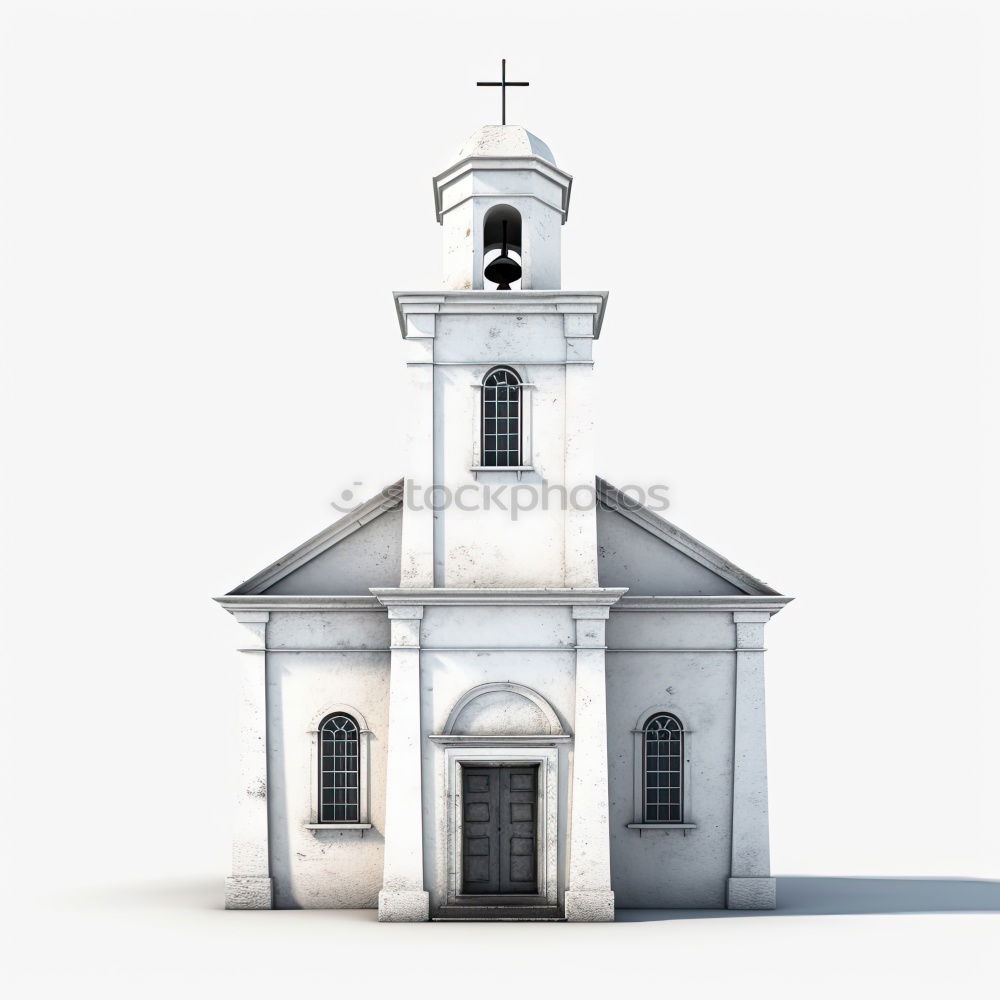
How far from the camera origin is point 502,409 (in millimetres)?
22250

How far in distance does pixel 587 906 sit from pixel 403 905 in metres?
2.78

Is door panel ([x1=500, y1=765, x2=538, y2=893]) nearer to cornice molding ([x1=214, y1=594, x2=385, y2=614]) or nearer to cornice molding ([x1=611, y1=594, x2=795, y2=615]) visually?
cornice molding ([x1=611, y1=594, x2=795, y2=615])

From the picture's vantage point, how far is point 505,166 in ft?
74.3

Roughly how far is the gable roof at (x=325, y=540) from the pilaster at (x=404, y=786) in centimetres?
280

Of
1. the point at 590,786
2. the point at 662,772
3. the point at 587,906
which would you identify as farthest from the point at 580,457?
the point at 587,906

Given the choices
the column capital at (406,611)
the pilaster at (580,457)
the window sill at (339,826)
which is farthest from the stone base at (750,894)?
the column capital at (406,611)

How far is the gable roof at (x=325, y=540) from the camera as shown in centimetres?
2342

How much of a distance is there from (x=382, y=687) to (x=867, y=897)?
9.13m

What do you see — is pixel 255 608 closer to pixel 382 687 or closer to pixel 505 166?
pixel 382 687

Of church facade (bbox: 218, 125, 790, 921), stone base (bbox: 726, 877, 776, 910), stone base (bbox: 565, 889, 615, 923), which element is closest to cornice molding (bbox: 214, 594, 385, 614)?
church facade (bbox: 218, 125, 790, 921)

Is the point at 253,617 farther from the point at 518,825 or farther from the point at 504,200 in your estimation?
the point at 504,200

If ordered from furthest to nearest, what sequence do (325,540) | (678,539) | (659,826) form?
(678,539) → (325,540) → (659,826)

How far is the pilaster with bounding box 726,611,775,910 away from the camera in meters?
22.7

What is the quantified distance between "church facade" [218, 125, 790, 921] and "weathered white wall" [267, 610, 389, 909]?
4cm
